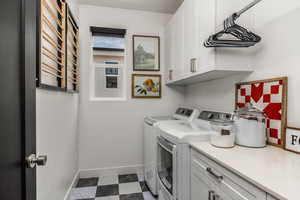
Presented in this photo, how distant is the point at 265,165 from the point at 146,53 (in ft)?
7.00

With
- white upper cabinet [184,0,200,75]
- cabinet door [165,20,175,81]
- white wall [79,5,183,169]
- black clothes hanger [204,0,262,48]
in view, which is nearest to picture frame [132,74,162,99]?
white wall [79,5,183,169]

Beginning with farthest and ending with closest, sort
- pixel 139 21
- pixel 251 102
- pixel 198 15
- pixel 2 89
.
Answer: pixel 139 21 < pixel 198 15 < pixel 251 102 < pixel 2 89

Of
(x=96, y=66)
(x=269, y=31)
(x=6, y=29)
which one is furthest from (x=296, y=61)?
(x=96, y=66)

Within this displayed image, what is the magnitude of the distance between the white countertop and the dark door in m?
0.95

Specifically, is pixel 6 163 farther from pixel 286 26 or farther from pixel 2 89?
pixel 286 26

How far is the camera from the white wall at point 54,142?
3.64 feet

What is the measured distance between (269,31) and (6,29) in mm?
1638

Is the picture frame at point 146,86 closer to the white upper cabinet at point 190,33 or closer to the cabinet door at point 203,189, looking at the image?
the white upper cabinet at point 190,33

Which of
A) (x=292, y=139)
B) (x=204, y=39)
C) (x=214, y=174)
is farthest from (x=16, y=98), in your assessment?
(x=292, y=139)

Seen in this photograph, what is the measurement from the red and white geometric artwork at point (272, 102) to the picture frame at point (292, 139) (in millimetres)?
34

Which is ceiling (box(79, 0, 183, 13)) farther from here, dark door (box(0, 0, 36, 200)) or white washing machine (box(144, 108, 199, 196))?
dark door (box(0, 0, 36, 200))

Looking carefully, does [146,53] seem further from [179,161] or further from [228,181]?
[228,181]

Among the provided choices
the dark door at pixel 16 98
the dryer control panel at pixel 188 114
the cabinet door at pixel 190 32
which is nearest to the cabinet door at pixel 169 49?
the cabinet door at pixel 190 32

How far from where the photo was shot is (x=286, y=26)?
45.3 inches
